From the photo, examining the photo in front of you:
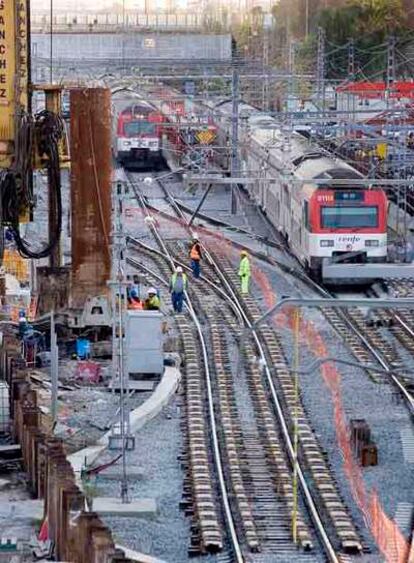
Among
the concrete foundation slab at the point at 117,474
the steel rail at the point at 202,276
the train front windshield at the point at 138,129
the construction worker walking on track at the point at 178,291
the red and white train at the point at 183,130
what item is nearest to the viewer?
the concrete foundation slab at the point at 117,474

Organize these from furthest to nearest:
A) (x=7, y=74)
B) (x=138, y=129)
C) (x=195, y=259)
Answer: (x=138, y=129)
(x=195, y=259)
(x=7, y=74)

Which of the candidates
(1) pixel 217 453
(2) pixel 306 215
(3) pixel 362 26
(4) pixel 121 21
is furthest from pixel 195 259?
(4) pixel 121 21

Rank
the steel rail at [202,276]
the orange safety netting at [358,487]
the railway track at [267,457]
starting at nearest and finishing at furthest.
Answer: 1. the orange safety netting at [358,487]
2. the railway track at [267,457]
3. the steel rail at [202,276]

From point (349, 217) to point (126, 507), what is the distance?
14541 mm

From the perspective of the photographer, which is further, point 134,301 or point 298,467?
point 134,301

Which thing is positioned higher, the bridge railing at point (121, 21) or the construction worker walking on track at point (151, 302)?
the bridge railing at point (121, 21)

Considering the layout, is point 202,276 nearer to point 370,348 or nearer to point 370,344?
point 370,344

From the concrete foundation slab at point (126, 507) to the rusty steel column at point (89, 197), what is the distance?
851 centimetres

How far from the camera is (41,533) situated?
13.7 metres

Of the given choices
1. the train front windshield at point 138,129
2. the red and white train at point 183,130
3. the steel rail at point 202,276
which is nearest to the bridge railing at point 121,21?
Answer: the red and white train at point 183,130

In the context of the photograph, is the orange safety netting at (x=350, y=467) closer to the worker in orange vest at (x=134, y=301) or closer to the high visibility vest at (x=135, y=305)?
the worker in orange vest at (x=134, y=301)

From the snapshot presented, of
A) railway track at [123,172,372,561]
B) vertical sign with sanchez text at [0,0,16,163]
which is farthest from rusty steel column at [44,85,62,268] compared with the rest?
railway track at [123,172,372,561]

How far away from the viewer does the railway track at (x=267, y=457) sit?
49.4 ft

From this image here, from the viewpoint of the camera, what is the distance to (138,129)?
50438 mm
